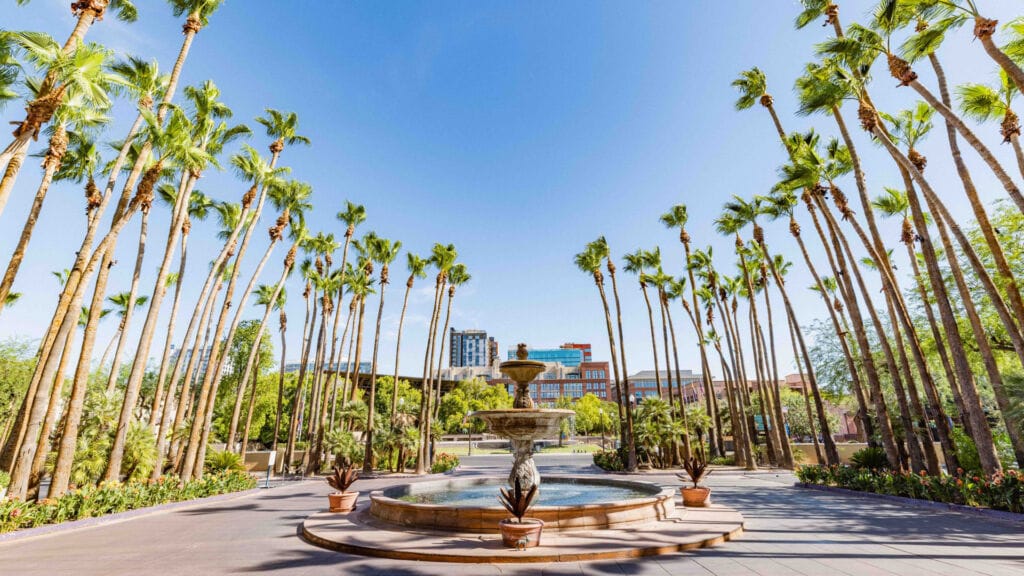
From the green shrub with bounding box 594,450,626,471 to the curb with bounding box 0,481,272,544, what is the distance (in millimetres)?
19685

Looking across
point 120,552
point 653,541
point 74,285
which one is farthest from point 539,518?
point 74,285

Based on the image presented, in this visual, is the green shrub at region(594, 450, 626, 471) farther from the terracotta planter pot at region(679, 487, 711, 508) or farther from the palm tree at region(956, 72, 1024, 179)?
the palm tree at region(956, 72, 1024, 179)

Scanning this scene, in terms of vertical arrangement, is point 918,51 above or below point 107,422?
above

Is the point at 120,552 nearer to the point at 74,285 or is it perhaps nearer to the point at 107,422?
the point at 74,285

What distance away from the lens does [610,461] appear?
87.1 ft

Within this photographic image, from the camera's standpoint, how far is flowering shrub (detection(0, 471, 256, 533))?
31.6ft

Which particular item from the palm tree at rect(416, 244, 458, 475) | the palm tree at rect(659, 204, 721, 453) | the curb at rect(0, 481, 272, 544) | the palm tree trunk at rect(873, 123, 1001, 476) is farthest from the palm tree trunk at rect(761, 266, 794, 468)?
the curb at rect(0, 481, 272, 544)

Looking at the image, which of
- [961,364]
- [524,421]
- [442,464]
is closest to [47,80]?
[524,421]

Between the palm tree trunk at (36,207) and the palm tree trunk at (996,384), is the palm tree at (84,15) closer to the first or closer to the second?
the palm tree trunk at (36,207)

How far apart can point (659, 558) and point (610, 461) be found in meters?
20.6

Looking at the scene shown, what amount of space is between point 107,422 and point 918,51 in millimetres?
28986

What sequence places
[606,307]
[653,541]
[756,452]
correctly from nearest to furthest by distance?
[653,541] < [756,452] < [606,307]

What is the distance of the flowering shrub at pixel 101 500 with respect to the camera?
962cm

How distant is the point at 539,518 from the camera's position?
8602 mm
